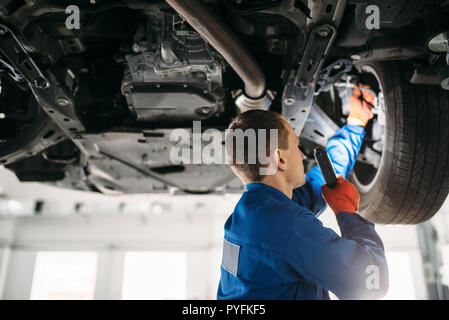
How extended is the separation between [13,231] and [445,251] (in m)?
7.31

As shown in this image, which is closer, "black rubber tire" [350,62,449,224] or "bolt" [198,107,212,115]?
"black rubber tire" [350,62,449,224]

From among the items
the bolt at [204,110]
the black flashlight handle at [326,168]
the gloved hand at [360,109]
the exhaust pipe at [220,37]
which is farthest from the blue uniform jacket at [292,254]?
the gloved hand at [360,109]

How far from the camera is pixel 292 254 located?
1028 mm

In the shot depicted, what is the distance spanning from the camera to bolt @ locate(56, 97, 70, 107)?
1530mm

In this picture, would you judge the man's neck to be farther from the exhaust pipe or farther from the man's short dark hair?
the exhaust pipe

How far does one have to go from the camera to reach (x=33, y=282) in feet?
20.5

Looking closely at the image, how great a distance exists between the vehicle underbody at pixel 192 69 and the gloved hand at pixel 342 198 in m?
0.43

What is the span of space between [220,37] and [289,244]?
728 millimetres

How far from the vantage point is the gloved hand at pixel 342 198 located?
1.28 m

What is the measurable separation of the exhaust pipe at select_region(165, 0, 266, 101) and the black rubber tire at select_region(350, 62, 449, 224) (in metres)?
0.62

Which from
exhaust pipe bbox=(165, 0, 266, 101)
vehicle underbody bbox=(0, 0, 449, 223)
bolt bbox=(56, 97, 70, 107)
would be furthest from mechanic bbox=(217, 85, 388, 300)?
bolt bbox=(56, 97, 70, 107)
